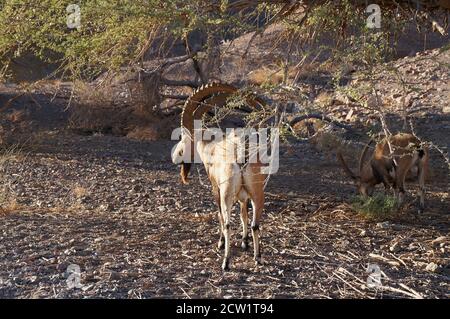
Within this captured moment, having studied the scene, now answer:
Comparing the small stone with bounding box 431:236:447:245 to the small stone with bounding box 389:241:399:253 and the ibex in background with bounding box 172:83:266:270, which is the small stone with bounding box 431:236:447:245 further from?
the ibex in background with bounding box 172:83:266:270

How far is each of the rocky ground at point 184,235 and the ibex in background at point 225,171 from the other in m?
0.32

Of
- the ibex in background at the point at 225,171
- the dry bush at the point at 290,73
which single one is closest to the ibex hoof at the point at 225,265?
the ibex in background at the point at 225,171

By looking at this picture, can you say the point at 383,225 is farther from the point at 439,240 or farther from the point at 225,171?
the point at 225,171

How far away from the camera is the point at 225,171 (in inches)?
292

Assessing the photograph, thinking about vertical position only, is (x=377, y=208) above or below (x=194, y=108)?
below

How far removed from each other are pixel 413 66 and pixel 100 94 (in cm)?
842

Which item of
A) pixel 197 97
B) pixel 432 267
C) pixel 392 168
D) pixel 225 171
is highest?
pixel 197 97

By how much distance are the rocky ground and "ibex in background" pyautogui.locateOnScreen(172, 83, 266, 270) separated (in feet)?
1.06

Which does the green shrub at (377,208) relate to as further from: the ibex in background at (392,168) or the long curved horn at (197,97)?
the long curved horn at (197,97)

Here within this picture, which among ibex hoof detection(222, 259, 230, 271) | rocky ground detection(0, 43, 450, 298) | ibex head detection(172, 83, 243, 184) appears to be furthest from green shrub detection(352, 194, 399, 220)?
ibex hoof detection(222, 259, 230, 271)

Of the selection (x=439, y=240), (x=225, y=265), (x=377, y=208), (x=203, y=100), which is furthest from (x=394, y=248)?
(x=203, y=100)

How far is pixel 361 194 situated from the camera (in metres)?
11.2

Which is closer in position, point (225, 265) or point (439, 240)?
point (225, 265)

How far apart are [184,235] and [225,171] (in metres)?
1.52
